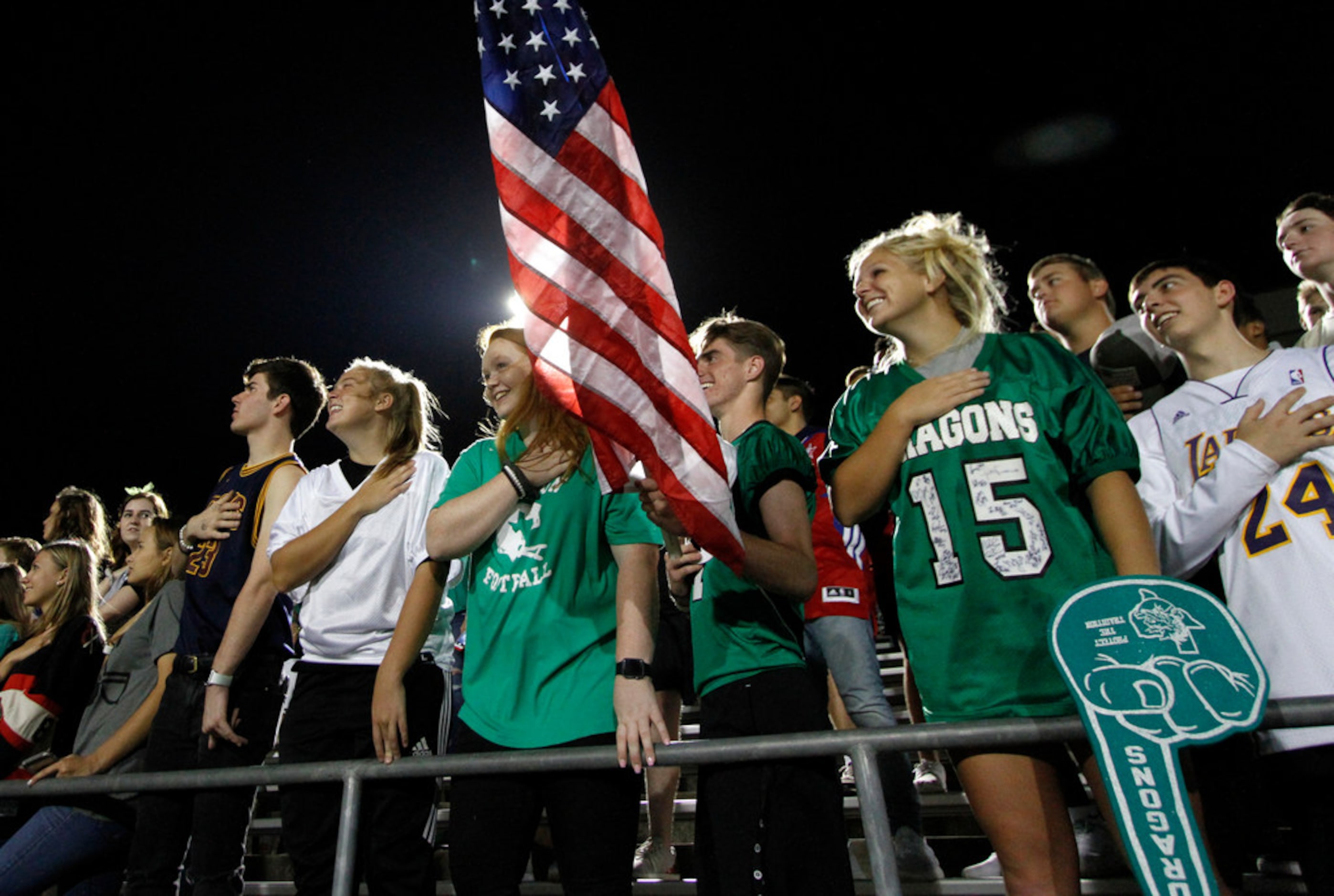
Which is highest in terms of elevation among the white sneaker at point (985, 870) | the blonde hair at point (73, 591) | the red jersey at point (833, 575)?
the blonde hair at point (73, 591)

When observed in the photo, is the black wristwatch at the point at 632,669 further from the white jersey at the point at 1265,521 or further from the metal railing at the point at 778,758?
the white jersey at the point at 1265,521

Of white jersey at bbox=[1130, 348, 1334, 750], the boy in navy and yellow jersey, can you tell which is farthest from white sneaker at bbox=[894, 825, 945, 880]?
the boy in navy and yellow jersey

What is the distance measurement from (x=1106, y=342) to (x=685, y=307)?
1603 cm

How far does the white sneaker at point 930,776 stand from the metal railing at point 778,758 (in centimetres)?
Answer: 208

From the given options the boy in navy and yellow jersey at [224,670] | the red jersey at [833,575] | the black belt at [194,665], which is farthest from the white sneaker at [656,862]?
the black belt at [194,665]

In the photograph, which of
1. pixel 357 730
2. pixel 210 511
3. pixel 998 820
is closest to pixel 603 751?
pixel 998 820

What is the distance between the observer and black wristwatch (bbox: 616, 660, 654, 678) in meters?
1.89

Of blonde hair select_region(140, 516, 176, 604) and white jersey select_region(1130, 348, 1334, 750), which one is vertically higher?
blonde hair select_region(140, 516, 176, 604)

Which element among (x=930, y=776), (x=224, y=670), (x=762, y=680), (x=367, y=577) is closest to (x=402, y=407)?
(x=367, y=577)

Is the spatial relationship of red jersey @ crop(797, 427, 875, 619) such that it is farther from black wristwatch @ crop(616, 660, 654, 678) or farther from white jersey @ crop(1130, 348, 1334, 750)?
black wristwatch @ crop(616, 660, 654, 678)

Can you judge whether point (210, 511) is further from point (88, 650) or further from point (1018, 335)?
point (1018, 335)

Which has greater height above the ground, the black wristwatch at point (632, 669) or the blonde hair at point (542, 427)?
the blonde hair at point (542, 427)

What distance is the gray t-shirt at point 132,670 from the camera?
3.46m

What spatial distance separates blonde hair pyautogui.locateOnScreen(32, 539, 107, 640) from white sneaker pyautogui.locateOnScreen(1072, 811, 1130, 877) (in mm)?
4100
